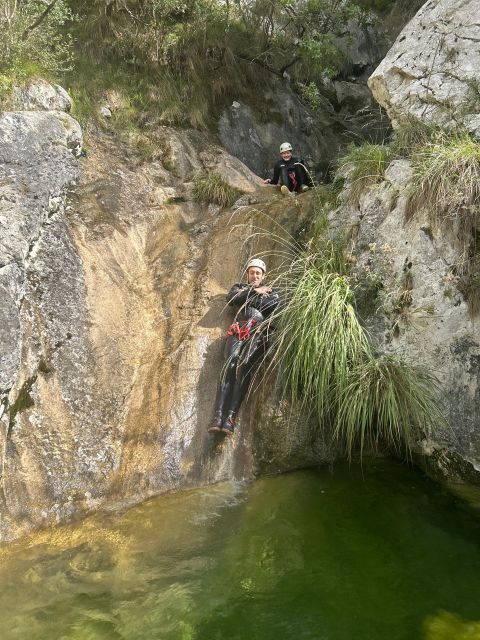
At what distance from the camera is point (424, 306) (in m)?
5.07

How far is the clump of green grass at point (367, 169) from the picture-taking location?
241 inches

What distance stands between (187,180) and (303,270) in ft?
11.6

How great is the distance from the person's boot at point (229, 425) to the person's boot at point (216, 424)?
0.04m

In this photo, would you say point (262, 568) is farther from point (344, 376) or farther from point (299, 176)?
point (299, 176)

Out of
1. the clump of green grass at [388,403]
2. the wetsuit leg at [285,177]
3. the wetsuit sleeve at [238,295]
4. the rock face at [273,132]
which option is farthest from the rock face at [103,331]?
the rock face at [273,132]

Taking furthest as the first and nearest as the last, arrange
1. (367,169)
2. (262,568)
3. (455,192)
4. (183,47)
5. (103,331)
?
1. (183,47)
2. (367,169)
3. (103,331)
4. (455,192)
5. (262,568)

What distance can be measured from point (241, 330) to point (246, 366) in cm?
39

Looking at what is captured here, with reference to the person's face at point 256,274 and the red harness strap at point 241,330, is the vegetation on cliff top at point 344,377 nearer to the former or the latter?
the red harness strap at point 241,330

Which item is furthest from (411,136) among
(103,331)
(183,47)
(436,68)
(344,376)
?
(183,47)

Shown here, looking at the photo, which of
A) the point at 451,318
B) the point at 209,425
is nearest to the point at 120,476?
the point at 209,425

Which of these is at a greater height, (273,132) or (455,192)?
(273,132)

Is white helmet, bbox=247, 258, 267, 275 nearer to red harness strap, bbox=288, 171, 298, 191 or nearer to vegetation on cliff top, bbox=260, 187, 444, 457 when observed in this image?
vegetation on cliff top, bbox=260, 187, 444, 457

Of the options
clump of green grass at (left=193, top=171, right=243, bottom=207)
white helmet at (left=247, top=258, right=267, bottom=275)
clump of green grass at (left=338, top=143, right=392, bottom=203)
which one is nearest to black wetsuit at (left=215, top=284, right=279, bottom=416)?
white helmet at (left=247, top=258, right=267, bottom=275)

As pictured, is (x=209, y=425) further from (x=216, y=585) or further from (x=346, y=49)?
(x=346, y=49)
